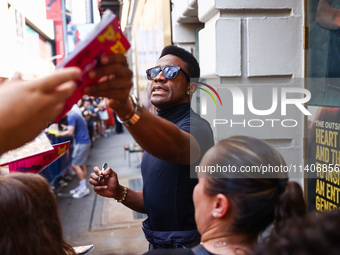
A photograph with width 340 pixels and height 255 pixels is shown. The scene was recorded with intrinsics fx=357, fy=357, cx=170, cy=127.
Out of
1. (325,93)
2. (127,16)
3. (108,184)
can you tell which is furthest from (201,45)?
(127,16)

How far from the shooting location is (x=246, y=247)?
54.9 inches

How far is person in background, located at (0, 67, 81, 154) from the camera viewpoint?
881mm

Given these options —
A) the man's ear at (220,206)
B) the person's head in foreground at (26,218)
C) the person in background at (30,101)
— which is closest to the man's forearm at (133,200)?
the person's head in foreground at (26,218)

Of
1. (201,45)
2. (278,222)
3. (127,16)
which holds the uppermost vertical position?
(127,16)

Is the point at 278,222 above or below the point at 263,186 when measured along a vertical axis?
below

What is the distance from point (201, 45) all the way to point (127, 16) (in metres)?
10.2

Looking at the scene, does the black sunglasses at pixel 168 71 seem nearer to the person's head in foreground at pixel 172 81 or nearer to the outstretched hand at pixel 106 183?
the person's head in foreground at pixel 172 81

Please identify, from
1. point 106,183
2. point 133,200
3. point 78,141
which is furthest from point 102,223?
point 106,183

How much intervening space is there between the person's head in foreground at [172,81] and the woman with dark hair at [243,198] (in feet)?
3.21

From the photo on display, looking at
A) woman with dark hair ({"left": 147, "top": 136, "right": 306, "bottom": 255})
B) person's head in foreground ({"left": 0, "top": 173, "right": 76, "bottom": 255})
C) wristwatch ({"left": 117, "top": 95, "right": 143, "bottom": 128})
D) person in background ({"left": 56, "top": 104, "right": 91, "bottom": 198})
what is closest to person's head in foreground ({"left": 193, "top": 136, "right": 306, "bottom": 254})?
woman with dark hair ({"left": 147, "top": 136, "right": 306, "bottom": 255})

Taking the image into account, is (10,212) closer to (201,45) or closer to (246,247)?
(246,247)

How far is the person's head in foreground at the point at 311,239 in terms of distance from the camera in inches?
26.1

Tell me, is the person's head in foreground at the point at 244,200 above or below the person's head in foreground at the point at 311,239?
below

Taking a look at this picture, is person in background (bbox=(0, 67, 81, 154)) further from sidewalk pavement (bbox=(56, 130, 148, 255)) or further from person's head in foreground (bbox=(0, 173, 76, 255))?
→ sidewalk pavement (bbox=(56, 130, 148, 255))
